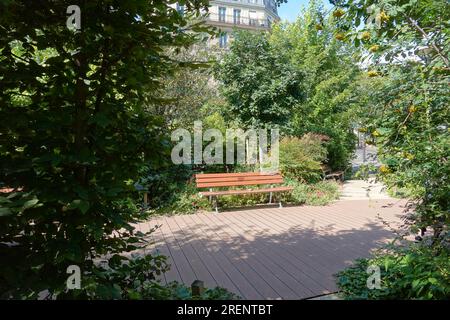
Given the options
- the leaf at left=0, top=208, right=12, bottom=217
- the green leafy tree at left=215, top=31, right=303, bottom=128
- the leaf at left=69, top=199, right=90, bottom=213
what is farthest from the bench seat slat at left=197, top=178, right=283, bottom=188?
the leaf at left=0, top=208, right=12, bottom=217

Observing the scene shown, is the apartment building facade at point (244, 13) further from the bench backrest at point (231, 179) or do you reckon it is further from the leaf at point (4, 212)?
the leaf at point (4, 212)

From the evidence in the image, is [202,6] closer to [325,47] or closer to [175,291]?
[175,291]

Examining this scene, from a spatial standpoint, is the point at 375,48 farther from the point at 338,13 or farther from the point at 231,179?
the point at 231,179

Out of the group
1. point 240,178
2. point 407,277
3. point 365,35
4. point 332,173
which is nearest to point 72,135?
point 365,35

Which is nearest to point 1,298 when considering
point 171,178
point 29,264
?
point 29,264

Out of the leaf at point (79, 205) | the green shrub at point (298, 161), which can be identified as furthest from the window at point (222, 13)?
the leaf at point (79, 205)

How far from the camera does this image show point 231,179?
8.00 meters

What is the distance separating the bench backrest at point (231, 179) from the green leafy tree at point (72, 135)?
19.2ft

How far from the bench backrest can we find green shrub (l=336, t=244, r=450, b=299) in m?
4.45

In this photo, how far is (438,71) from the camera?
214 cm

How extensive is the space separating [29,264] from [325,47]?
16.1 metres

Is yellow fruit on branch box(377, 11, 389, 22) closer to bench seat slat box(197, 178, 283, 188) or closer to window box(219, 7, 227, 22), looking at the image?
bench seat slat box(197, 178, 283, 188)

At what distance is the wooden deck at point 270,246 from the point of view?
11.6ft

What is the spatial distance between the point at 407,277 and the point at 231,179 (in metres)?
5.44
